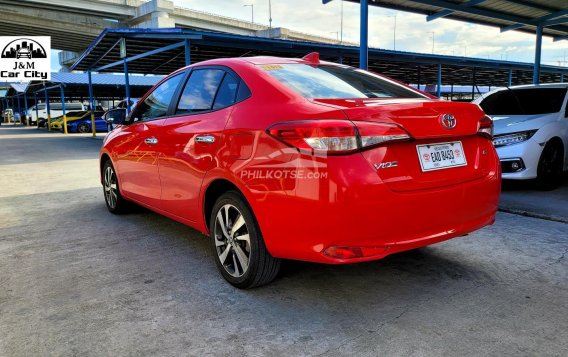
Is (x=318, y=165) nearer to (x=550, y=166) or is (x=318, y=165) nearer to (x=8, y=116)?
(x=550, y=166)

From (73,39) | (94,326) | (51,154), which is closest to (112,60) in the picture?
(51,154)

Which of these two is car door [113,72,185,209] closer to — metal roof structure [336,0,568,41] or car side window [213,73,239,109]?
car side window [213,73,239,109]

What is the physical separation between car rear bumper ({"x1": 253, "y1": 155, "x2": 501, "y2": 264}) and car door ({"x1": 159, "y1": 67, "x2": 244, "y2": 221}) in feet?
2.40

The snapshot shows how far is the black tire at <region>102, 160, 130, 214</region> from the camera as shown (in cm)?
510

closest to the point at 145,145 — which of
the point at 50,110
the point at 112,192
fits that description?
the point at 112,192

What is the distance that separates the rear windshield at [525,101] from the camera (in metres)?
6.52

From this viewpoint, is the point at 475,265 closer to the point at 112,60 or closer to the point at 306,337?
the point at 306,337

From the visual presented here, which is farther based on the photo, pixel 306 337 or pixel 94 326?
pixel 94 326

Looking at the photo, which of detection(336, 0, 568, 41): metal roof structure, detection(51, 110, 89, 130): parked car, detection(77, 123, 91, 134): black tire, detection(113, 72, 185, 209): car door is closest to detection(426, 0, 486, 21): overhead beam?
detection(336, 0, 568, 41): metal roof structure

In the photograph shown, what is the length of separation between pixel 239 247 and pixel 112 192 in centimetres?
282

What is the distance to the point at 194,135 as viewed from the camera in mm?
3303

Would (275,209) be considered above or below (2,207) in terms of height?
above

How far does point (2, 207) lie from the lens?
5.93 m

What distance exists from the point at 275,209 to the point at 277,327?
658 millimetres
